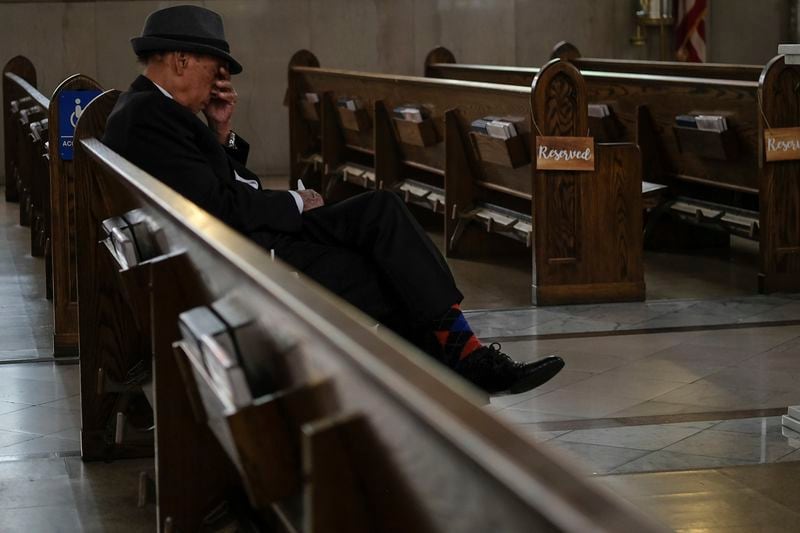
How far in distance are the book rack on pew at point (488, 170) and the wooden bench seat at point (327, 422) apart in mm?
3252

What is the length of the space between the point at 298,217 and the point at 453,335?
504mm

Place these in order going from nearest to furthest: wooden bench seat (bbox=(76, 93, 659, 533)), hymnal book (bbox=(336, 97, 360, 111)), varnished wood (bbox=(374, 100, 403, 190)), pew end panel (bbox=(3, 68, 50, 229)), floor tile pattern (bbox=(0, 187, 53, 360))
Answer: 1. wooden bench seat (bbox=(76, 93, 659, 533))
2. floor tile pattern (bbox=(0, 187, 53, 360))
3. pew end panel (bbox=(3, 68, 50, 229))
4. varnished wood (bbox=(374, 100, 403, 190))
5. hymnal book (bbox=(336, 97, 360, 111))

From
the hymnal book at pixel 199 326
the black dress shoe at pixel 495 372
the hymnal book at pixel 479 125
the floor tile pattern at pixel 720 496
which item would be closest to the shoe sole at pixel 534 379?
the black dress shoe at pixel 495 372

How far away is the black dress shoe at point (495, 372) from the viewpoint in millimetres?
3393

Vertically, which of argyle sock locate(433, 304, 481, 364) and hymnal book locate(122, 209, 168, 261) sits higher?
hymnal book locate(122, 209, 168, 261)

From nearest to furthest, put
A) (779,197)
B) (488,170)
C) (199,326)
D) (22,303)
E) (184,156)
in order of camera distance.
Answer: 1. (199,326)
2. (184,156)
3. (779,197)
4. (22,303)
5. (488,170)

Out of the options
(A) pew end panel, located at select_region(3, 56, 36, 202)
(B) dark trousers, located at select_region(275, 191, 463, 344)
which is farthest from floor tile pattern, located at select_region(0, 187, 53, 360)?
(B) dark trousers, located at select_region(275, 191, 463, 344)

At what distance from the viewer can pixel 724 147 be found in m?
5.96

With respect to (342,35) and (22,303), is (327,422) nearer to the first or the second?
(22,303)

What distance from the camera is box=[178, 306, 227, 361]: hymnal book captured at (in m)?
1.65

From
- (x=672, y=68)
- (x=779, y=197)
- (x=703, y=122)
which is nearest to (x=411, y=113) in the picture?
(x=672, y=68)

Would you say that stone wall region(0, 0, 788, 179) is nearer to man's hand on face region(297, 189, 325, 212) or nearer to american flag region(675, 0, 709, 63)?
american flag region(675, 0, 709, 63)

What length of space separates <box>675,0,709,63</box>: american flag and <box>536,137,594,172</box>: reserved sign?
22.3 feet

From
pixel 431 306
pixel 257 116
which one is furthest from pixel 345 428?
pixel 257 116
